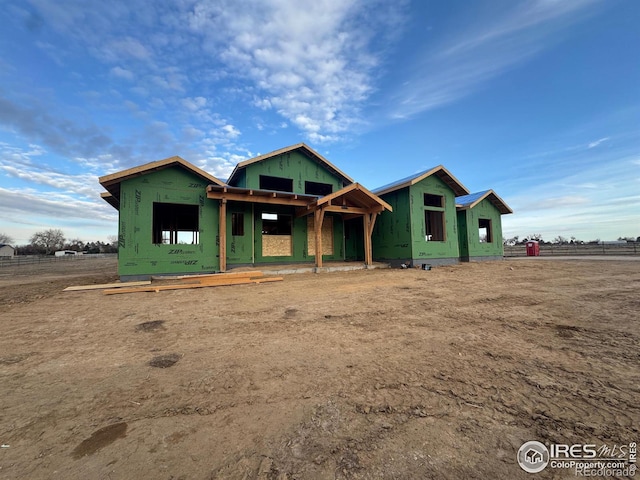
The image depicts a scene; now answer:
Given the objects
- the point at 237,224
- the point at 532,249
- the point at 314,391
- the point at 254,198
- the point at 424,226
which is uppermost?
the point at 254,198

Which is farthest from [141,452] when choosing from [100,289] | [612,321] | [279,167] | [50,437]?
[279,167]

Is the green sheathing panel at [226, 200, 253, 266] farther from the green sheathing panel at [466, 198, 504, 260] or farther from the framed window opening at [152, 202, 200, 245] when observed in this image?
the green sheathing panel at [466, 198, 504, 260]

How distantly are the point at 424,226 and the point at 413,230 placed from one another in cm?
96

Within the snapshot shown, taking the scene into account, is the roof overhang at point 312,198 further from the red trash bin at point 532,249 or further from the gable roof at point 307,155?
the red trash bin at point 532,249

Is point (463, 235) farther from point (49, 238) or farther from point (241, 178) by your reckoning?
point (49, 238)

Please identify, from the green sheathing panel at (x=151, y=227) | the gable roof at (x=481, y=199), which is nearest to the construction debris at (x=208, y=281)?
the green sheathing panel at (x=151, y=227)

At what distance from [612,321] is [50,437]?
7.28 meters

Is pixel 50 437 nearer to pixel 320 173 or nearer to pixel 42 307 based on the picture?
pixel 42 307

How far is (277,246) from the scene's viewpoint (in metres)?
13.5

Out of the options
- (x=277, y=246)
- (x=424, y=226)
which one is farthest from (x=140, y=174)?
(x=424, y=226)

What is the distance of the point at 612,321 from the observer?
4.40 m

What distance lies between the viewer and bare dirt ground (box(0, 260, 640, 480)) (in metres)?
1.81

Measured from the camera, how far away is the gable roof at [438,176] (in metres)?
14.1

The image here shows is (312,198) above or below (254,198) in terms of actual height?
above
